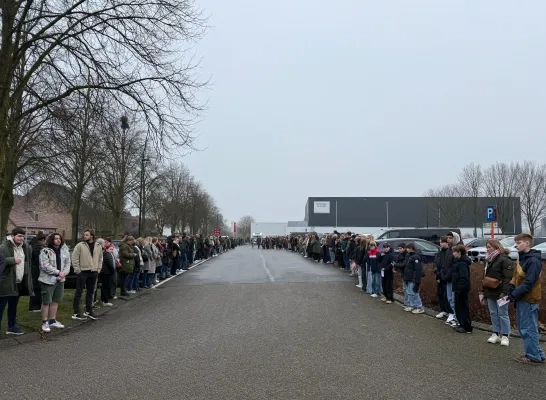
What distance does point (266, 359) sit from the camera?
6.95 m

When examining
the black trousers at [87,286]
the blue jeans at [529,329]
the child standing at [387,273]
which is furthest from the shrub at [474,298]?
the black trousers at [87,286]

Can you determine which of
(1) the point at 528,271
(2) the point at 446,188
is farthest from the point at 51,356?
(2) the point at 446,188

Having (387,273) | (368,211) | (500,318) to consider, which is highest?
(368,211)

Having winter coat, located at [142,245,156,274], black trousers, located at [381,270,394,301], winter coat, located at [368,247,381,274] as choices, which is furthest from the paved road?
winter coat, located at [142,245,156,274]

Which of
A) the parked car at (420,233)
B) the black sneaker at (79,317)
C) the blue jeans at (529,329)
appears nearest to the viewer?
the blue jeans at (529,329)

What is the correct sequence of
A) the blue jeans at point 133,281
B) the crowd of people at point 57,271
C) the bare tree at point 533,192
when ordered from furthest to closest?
the bare tree at point 533,192 → the blue jeans at point 133,281 → the crowd of people at point 57,271

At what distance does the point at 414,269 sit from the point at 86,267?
290 inches

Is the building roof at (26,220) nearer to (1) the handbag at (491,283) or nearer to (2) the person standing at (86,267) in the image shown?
(2) the person standing at (86,267)

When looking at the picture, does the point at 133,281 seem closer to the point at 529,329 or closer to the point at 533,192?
the point at 529,329

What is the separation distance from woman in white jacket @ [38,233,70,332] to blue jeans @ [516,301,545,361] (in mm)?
7874

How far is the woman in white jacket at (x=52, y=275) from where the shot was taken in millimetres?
9094

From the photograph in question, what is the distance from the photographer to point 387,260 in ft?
44.5

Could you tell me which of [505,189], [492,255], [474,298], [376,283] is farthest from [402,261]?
[505,189]

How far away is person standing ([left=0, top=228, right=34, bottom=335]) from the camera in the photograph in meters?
8.35
